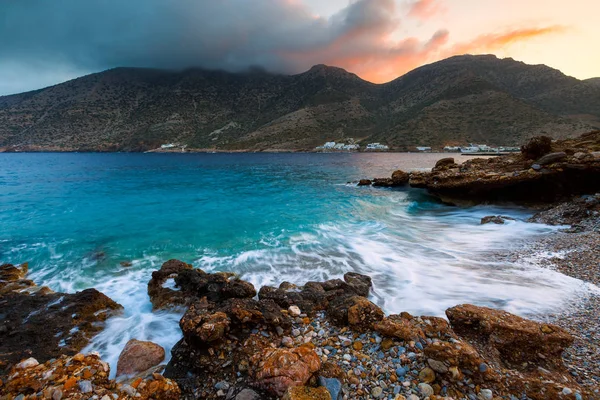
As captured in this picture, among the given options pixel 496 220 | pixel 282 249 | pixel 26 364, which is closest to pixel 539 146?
pixel 496 220

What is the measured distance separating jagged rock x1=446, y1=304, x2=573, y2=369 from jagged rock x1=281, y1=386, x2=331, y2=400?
2.88m

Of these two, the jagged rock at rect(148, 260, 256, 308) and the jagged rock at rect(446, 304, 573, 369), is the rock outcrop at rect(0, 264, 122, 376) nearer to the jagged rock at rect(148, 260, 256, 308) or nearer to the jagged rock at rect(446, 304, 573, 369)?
the jagged rock at rect(148, 260, 256, 308)

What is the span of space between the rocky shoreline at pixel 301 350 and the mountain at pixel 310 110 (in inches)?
4321

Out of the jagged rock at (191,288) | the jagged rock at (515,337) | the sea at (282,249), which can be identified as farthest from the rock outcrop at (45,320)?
the jagged rock at (515,337)

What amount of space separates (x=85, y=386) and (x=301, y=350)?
288 centimetres

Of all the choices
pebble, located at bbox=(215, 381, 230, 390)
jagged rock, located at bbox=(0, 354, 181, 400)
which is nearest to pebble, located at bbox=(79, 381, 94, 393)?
jagged rock, located at bbox=(0, 354, 181, 400)

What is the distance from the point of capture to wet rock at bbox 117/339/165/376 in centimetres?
462

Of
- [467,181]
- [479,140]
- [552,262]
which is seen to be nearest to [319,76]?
[479,140]

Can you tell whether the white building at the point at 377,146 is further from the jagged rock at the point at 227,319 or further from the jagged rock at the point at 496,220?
the jagged rock at the point at 227,319

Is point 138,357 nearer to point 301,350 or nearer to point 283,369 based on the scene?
point 283,369

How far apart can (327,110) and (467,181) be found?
146774 millimetres

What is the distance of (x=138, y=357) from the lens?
474cm

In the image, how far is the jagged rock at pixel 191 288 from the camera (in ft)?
22.4

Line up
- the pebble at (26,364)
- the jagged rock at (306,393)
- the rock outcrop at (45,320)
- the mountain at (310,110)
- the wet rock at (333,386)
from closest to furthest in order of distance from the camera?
the jagged rock at (306,393) → the wet rock at (333,386) → the pebble at (26,364) → the rock outcrop at (45,320) → the mountain at (310,110)
